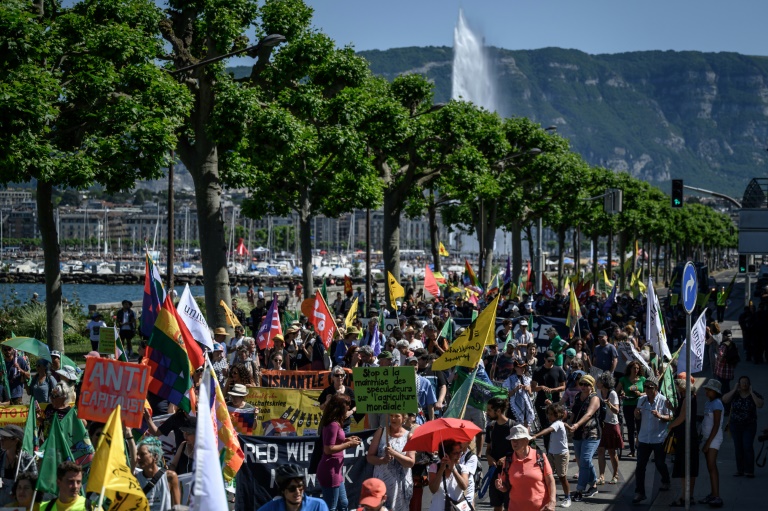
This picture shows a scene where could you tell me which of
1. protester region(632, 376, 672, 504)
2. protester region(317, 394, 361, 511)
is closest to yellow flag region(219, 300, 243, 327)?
protester region(632, 376, 672, 504)

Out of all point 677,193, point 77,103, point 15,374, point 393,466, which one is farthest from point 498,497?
point 677,193

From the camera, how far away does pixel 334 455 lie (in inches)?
415

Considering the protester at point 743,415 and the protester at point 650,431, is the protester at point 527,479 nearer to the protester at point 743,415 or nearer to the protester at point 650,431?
the protester at point 650,431

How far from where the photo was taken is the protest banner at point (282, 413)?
13.5 m

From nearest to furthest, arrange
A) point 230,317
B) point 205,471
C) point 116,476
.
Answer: point 205,471 < point 116,476 < point 230,317

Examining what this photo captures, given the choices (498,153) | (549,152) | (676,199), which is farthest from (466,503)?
(549,152)

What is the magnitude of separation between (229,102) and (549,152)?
110ft

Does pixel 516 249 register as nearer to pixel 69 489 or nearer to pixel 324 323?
pixel 324 323

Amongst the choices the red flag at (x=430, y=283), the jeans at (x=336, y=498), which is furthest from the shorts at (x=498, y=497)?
the red flag at (x=430, y=283)

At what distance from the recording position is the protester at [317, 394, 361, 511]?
1049 centimetres

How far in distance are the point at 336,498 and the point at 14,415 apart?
3.71 metres

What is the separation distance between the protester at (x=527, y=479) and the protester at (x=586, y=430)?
3202 millimetres

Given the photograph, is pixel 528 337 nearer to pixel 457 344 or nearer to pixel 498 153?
pixel 457 344

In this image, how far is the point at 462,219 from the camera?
205 feet
